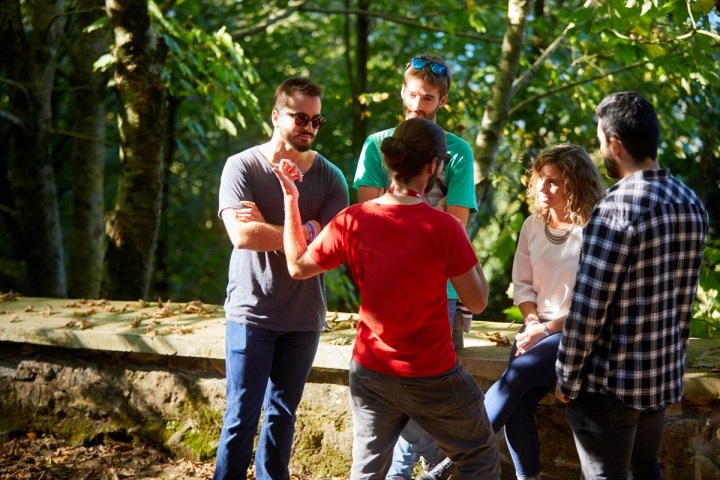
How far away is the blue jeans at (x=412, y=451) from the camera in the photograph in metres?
3.42

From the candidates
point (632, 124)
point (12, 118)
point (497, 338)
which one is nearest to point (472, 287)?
point (632, 124)

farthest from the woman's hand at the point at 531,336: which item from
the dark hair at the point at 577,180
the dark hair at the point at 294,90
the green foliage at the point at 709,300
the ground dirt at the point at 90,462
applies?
the green foliage at the point at 709,300

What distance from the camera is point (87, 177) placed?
8.46 m

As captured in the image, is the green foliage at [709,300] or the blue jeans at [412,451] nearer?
the blue jeans at [412,451]

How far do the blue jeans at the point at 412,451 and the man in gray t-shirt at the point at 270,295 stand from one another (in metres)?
0.52

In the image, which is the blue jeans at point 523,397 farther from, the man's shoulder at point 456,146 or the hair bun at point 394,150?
the hair bun at point 394,150

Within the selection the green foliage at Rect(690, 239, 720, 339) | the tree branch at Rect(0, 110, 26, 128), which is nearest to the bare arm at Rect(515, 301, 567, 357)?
the green foliage at Rect(690, 239, 720, 339)

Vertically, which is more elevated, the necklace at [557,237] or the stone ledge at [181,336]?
the necklace at [557,237]

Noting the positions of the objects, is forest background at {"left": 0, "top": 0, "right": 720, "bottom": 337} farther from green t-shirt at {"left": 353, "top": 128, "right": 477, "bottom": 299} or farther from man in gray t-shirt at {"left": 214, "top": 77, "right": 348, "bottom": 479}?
man in gray t-shirt at {"left": 214, "top": 77, "right": 348, "bottom": 479}

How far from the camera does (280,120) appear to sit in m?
3.18

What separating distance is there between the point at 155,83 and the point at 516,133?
3507mm

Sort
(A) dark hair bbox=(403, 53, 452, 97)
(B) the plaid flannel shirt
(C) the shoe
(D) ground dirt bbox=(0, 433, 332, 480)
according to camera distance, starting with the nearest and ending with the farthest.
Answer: (B) the plaid flannel shirt
(A) dark hair bbox=(403, 53, 452, 97)
(C) the shoe
(D) ground dirt bbox=(0, 433, 332, 480)

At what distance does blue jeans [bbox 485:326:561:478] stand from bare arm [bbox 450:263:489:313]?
1.80 ft

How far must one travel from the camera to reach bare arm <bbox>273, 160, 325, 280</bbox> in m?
2.72
